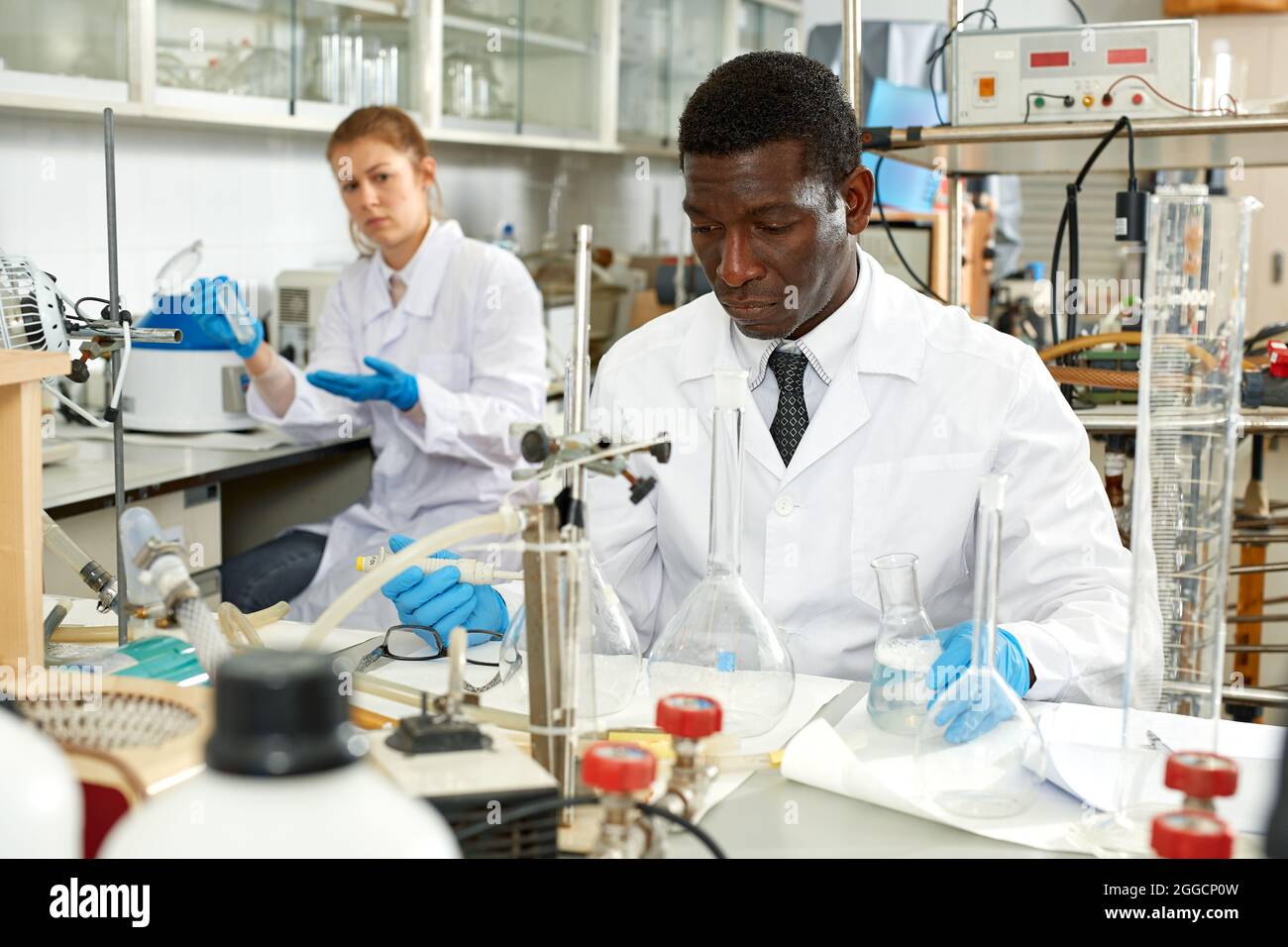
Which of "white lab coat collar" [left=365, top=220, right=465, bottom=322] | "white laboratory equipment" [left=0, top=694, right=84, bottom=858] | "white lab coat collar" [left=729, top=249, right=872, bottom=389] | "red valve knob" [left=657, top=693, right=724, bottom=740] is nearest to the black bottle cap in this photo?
"white laboratory equipment" [left=0, top=694, right=84, bottom=858]

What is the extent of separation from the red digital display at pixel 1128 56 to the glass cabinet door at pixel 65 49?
74.5 inches

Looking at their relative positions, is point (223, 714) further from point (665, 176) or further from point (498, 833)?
point (665, 176)

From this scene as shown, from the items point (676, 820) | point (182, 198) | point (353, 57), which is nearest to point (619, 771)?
→ point (676, 820)

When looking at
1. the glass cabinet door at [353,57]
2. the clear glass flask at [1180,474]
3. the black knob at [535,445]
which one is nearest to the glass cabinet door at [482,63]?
the glass cabinet door at [353,57]

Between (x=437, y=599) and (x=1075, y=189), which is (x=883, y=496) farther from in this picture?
(x=1075, y=189)

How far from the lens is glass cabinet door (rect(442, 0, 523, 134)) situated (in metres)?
3.87

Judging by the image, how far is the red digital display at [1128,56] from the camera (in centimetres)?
223

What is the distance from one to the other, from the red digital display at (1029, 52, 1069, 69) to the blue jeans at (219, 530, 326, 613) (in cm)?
172

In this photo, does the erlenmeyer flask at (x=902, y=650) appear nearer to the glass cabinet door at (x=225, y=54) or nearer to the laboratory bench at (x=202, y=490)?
the laboratory bench at (x=202, y=490)

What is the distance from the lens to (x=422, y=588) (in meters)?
1.36

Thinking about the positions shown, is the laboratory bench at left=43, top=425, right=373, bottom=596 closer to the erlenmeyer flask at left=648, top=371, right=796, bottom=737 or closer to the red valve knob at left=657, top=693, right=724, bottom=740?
the erlenmeyer flask at left=648, top=371, right=796, bottom=737

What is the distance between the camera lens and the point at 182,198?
3357mm

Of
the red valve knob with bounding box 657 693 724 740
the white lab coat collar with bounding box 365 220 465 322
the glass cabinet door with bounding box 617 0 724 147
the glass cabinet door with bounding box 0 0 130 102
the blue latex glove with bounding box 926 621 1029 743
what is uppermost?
the glass cabinet door with bounding box 617 0 724 147

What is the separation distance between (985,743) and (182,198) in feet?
9.43
